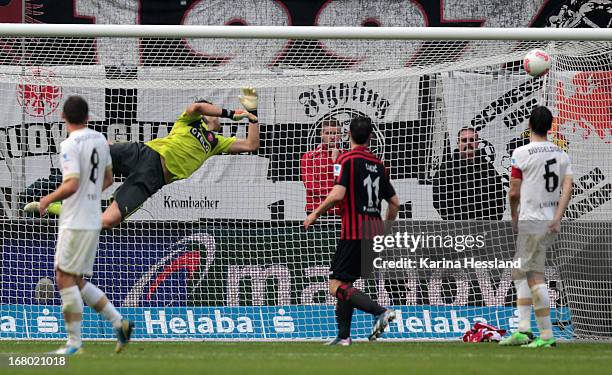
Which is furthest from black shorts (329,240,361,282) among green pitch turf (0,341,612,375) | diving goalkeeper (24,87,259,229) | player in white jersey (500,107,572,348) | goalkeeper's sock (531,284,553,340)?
diving goalkeeper (24,87,259,229)

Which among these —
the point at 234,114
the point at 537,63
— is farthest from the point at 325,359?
the point at 537,63

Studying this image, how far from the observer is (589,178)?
12.3 metres

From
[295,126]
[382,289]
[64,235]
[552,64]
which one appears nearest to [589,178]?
[552,64]

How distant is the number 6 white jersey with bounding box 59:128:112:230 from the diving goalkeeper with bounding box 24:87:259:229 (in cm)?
225

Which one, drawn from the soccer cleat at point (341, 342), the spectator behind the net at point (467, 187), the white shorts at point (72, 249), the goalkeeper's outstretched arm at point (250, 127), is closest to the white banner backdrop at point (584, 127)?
the spectator behind the net at point (467, 187)

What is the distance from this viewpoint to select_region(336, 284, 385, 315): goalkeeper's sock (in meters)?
10.0

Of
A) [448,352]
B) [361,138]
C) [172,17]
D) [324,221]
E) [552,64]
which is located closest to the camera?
[448,352]

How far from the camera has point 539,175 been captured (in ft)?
32.4

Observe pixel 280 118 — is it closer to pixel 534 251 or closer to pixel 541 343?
pixel 534 251

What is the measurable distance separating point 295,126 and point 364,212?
330 centimetres

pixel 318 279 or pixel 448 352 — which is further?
pixel 318 279

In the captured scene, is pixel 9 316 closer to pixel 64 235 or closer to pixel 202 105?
pixel 202 105

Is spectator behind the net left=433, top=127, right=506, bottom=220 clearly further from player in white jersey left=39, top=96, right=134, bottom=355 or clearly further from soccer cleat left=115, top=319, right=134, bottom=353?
player in white jersey left=39, top=96, right=134, bottom=355

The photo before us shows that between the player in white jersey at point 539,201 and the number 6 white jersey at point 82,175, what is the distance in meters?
3.68
